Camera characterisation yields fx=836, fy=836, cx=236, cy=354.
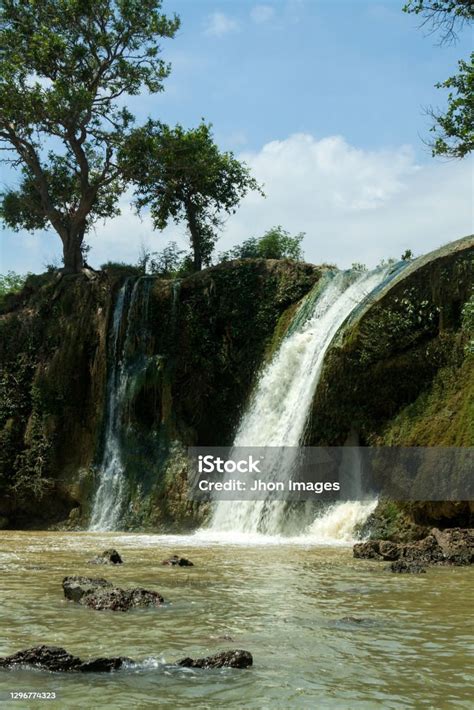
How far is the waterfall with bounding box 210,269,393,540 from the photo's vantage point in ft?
56.9

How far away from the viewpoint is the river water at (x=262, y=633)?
541cm

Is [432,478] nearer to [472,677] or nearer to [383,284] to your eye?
[383,284]

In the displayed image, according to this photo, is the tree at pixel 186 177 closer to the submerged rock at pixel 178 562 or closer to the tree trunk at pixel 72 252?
the tree trunk at pixel 72 252

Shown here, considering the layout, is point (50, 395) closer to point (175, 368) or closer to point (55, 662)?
point (175, 368)

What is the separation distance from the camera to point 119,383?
23109 millimetres

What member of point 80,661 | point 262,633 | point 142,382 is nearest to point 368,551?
point 262,633

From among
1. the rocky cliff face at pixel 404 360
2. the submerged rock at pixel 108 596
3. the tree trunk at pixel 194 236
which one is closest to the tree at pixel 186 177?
the tree trunk at pixel 194 236

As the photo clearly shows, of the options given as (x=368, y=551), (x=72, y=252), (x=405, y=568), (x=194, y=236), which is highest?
(x=194, y=236)

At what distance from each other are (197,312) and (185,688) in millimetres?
18594

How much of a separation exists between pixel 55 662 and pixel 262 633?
6.75 feet

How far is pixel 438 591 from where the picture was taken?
382 inches

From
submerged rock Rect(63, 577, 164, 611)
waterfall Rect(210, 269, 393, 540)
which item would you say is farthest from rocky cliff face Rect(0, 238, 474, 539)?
submerged rock Rect(63, 577, 164, 611)

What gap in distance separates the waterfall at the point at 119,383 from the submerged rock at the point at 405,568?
11.0m

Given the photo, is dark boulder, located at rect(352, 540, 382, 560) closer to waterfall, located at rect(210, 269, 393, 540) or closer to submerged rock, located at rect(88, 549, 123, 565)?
waterfall, located at rect(210, 269, 393, 540)
